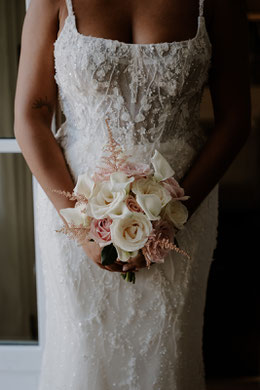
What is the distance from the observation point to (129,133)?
53.2 inches

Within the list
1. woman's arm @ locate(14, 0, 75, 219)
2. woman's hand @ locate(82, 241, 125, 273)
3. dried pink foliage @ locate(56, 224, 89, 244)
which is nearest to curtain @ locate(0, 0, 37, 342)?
woman's arm @ locate(14, 0, 75, 219)

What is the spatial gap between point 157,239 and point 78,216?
0.20 meters

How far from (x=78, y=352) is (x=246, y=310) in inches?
49.6

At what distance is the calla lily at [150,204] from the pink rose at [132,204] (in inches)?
0.9

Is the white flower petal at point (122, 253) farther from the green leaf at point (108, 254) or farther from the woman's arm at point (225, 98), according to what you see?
the woman's arm at point (225, 98)

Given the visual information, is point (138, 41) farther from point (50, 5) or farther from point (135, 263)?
point (135, 263)

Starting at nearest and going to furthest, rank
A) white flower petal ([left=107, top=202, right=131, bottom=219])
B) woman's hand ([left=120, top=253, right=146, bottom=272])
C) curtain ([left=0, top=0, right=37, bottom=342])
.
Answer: white flower petal ([left=107, top=202, right=131, bottom=219]) < woman's hand ([left=120, top=253, right=146, bottom=272]) < curtain ([left=0, top=0, right=37, bottom=342])

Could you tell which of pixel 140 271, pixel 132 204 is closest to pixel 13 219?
pixel 140 271

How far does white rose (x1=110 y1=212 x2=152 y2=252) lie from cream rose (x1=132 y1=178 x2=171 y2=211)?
56mm

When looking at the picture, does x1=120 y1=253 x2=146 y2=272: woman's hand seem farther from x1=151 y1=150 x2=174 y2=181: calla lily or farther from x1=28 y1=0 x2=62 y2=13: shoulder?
x1=28 y1=0 x2=62 y2=13: shoulder

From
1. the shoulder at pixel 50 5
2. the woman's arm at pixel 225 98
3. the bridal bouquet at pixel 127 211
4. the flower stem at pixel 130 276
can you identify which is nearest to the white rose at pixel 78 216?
the bridal bouquet at pixel 127 211

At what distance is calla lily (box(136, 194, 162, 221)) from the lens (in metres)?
1.07

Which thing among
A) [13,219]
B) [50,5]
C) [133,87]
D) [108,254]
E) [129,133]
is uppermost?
[50,5]

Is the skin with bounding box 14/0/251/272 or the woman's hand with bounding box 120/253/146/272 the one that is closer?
the woman's hand with bounding box 120/253/146/272
